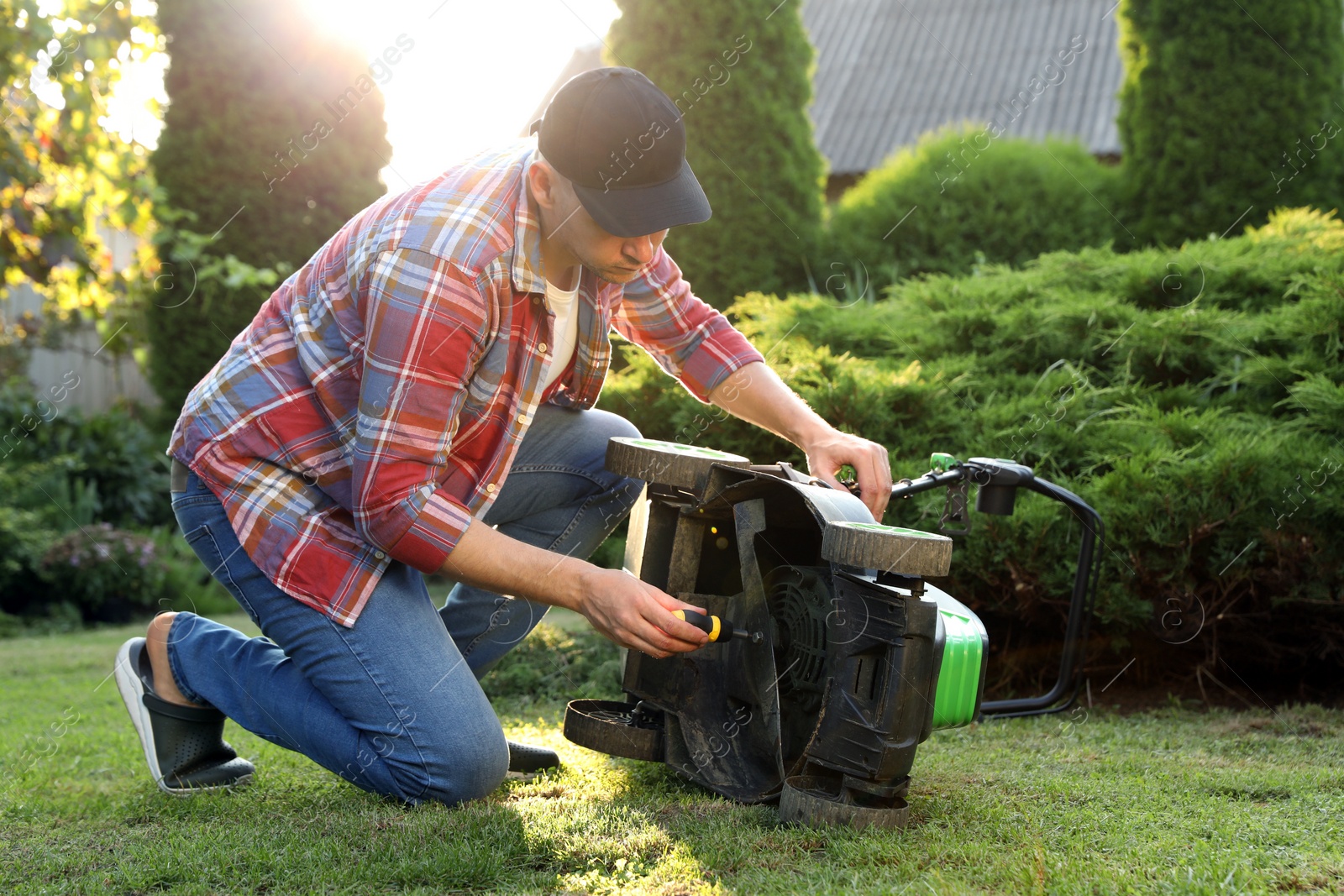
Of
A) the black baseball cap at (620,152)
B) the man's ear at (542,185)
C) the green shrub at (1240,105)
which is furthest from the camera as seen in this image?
the green shrub at (1240,105)

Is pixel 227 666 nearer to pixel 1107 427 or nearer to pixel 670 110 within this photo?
pixel 670 110

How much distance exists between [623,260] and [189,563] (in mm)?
5775

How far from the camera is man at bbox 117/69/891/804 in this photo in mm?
2045

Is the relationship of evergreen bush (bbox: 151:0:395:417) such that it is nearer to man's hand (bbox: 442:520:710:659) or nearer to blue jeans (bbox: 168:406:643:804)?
blue jeans (bbox: 168:406:643:804)

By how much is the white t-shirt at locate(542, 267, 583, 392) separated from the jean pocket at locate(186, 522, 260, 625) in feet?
2.57

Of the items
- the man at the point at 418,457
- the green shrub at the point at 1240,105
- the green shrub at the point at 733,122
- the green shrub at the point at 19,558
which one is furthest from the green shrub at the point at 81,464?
the green shrub at the point at 1240,105

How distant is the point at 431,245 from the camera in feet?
6.82

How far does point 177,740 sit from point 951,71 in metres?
16.9

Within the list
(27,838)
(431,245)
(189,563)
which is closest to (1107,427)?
(431,245)

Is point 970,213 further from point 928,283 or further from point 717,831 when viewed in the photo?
point 717,831

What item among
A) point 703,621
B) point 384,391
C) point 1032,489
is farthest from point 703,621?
point 1032,489

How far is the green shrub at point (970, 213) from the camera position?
7.09 m

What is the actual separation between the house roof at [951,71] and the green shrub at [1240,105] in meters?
7.35

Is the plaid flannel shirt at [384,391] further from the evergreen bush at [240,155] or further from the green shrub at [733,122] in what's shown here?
the evergreen bush at [240,155]
